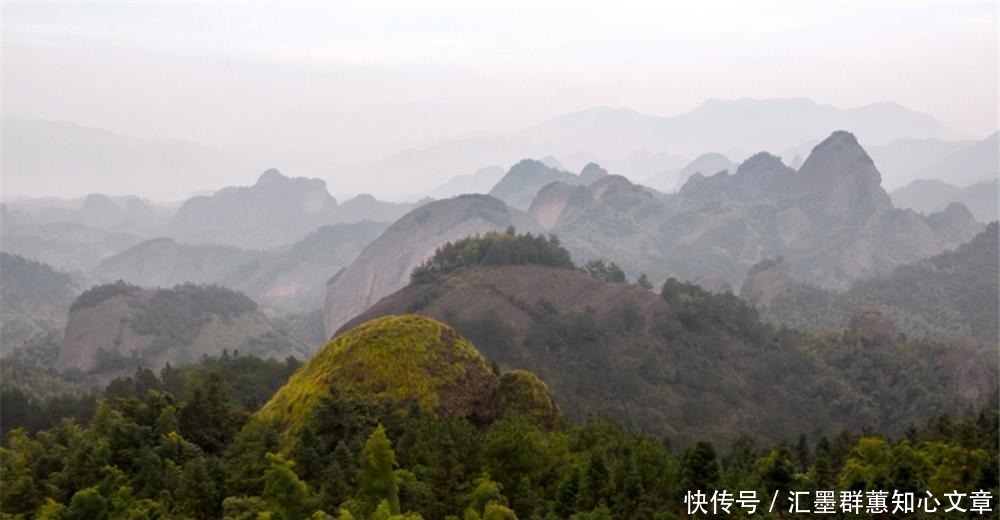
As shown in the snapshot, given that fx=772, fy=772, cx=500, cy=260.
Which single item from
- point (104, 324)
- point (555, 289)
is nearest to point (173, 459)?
point (555, 289)

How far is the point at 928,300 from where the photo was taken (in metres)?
92.2

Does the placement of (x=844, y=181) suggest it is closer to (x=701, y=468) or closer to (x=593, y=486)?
(x=701, y=468)

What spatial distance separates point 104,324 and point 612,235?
108100mm

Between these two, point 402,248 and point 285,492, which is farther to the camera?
point 402,248

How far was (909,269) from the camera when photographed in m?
105

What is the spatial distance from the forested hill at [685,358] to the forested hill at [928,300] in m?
26.6

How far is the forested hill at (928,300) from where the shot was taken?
266ft

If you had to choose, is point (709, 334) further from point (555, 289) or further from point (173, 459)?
point (173, 459)

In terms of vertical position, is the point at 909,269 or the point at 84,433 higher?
the point at 909,269

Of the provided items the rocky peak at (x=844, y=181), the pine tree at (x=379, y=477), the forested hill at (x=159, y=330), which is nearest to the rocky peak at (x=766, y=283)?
the forested hill at (x=159, y=330)

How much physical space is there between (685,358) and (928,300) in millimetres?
57741

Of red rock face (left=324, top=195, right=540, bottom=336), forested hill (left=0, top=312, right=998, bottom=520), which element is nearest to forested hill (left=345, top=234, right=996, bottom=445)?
forested hill (left=0, top=312, right=998, bottom=520)

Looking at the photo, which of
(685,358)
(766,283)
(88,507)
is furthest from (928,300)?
(88,507)

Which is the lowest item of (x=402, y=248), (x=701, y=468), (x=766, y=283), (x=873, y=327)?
(x=701, y=468)
